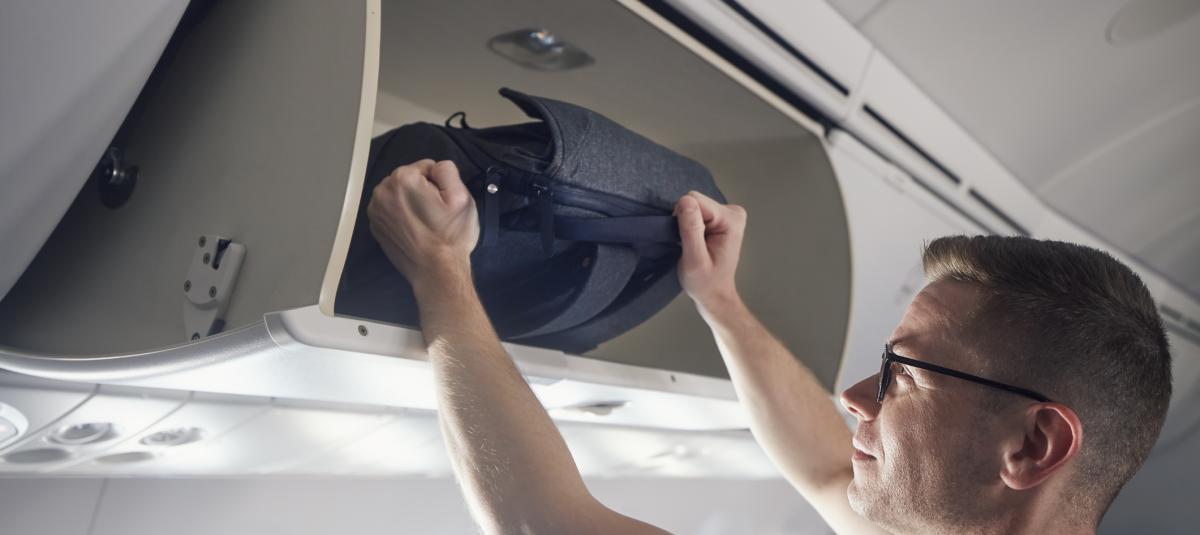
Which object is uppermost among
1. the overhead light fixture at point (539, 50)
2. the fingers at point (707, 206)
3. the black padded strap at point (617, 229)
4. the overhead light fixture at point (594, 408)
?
the overhead light fixture at point (539, 50)

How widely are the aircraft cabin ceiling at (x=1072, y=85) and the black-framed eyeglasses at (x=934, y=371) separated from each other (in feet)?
3.62

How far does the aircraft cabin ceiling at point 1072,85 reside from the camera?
102 inches

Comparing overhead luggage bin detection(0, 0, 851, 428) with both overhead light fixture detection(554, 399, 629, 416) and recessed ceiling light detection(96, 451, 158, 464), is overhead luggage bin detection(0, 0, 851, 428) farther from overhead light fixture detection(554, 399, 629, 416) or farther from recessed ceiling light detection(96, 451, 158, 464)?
recessed ceiling light detection(96, 451, 158, 464)

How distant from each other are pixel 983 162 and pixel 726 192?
4.04 ft

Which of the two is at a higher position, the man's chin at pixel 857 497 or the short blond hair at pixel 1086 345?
the short blond hair at pixel 1086 345

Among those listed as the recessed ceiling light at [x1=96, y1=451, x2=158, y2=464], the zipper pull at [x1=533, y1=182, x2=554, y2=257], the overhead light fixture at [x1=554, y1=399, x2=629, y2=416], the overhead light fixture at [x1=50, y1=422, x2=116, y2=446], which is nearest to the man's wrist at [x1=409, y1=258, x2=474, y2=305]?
the zipper pull at [x1=533, y1=182, x2=554, y2=257]

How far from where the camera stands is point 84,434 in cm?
162

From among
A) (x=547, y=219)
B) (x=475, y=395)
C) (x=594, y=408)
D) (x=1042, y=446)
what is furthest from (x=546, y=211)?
(x=1042, y=446)

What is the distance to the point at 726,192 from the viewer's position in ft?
8.05

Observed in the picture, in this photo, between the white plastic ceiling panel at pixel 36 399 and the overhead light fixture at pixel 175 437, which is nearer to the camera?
the white plastic ceiling panel at pixel 36 399

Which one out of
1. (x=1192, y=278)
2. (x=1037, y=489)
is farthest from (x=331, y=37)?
(x=1192, y=278)

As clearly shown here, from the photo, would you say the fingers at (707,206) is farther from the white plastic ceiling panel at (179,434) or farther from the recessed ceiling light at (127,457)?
the recessed ceiling light at (127,457)

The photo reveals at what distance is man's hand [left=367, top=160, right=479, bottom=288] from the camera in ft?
4.38

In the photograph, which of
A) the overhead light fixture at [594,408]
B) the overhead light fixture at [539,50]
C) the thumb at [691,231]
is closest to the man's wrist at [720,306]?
the thumb at [691,231]
